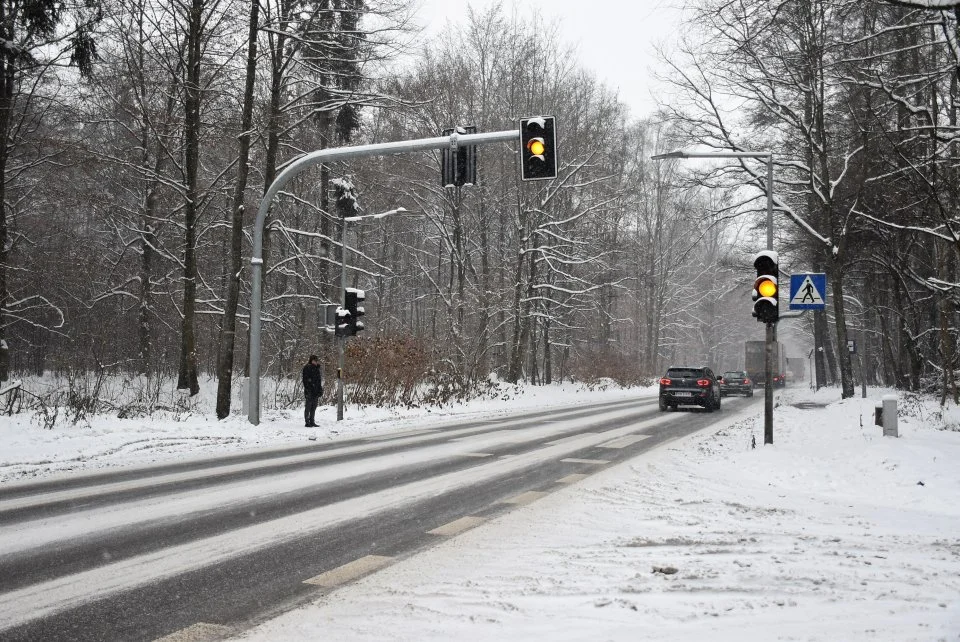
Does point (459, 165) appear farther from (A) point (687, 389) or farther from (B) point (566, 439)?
(A) point (687, 389)

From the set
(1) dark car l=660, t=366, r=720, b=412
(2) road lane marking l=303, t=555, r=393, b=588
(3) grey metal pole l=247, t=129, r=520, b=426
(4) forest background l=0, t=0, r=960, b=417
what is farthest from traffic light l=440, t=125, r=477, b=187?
(1) dark car l=660, t=366, r=720, b=412

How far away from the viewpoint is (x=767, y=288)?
1229cm

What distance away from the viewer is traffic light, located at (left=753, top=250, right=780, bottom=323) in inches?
481

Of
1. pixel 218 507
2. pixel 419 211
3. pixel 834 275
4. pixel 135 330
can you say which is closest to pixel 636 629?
pixel 218 507

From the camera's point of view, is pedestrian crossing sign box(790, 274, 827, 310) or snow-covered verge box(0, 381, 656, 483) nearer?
snow-covered verge box(0, 381, 656, 483)

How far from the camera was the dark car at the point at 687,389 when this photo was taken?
2459 cm

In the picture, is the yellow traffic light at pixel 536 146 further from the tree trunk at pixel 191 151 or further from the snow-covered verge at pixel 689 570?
the tree trunk at pixel 191 151

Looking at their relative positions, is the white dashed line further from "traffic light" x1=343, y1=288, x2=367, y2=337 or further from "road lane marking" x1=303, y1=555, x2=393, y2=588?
"traffic light" x1=343, y1=288, x2=367, y2=337

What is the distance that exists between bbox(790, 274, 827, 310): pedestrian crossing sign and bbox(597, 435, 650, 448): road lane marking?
408 cm

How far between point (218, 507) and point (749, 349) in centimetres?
5608

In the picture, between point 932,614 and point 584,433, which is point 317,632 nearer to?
point 932,614

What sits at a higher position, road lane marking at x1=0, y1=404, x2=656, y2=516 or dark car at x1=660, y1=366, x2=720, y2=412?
dark car at x1=660, y1=366, x2=720, y2=412

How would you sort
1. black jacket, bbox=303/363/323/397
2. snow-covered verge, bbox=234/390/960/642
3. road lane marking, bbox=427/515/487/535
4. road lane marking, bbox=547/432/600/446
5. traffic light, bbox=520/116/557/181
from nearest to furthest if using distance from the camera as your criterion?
1. snow-covered verge, bbox=234/390/960/642
2. road lane marking, bbox=427/515/487/535
3. traffic light, bbox=520/116/557/181
4. road lane marking, bbox=547/432/600/446
5. black jacket, bbox=303/363/323/397

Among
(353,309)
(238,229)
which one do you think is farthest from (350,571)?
(238,229)
